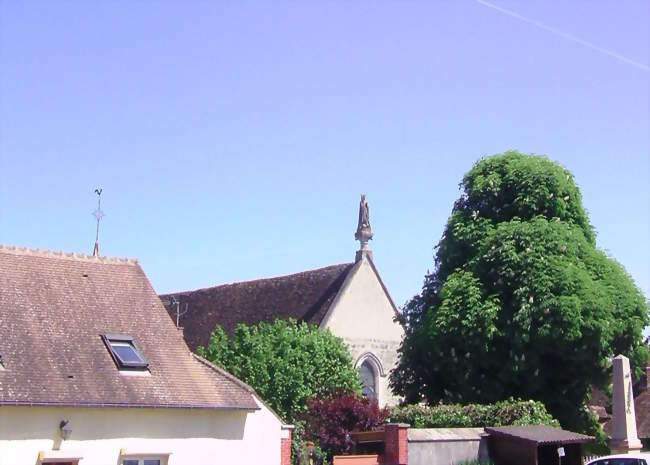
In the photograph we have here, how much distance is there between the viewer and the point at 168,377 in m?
21.0

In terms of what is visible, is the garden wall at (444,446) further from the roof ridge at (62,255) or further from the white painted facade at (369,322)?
the white painted facade at (369,322)

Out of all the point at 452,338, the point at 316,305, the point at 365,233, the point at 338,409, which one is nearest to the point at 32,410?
the point at 338,409

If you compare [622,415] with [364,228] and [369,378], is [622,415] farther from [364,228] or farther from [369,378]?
[364,228]

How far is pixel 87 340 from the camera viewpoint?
2077 cm

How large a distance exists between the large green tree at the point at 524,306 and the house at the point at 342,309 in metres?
4.94

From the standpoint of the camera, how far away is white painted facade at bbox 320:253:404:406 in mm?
36625

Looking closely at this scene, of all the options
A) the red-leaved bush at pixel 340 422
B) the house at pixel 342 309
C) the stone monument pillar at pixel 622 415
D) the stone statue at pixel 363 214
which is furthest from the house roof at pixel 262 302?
the stone monument pillar at pixel 622 415

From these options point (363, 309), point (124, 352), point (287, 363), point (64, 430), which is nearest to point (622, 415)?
point (287, 363)

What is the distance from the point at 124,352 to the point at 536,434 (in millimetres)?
10227

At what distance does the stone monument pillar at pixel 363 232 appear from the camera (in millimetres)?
38125

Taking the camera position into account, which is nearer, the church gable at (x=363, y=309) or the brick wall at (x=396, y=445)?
the brick wall at (x=396, y=445)

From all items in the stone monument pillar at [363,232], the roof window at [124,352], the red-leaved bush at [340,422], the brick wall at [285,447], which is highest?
the stone monument pillar at [363,232]

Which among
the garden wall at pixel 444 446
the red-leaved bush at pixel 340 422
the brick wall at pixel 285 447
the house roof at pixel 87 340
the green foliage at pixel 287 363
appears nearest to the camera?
the house roof at pixel 87 340

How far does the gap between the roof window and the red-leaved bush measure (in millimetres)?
7325
